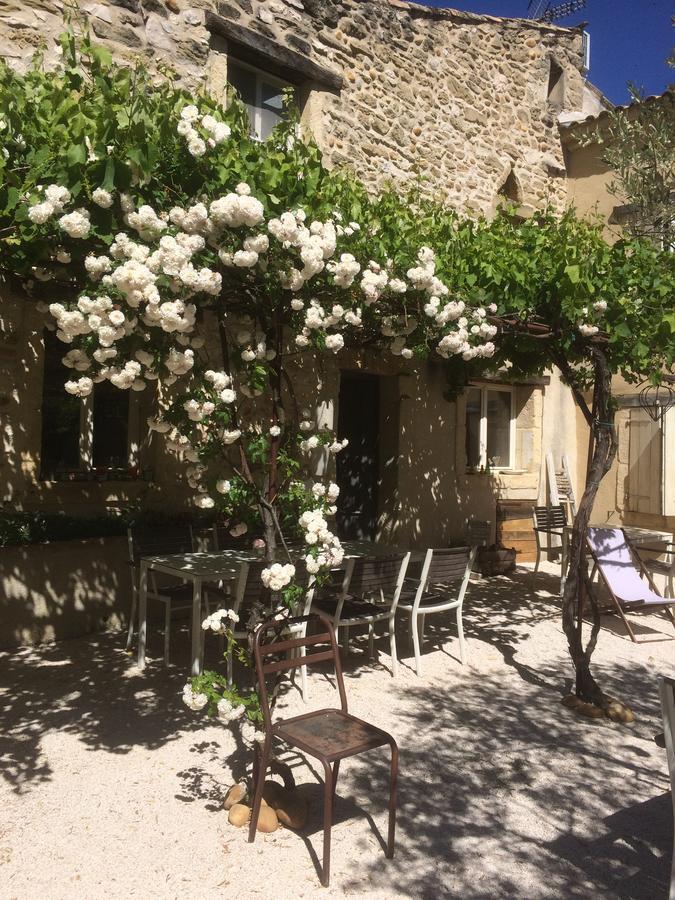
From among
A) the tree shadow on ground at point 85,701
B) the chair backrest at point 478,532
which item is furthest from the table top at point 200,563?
the chair backrest at point 478,532

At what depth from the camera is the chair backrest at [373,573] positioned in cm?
459

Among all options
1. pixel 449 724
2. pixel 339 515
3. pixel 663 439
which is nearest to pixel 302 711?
pixel 449 724

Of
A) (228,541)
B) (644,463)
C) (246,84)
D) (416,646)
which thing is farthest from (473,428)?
(416,646)

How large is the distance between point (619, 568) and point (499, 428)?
3903 millimetres

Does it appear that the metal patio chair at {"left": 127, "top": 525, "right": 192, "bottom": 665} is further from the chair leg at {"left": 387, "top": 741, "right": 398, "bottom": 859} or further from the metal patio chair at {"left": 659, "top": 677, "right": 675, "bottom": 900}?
the metal patio chair at {"left": 659, "top": 677, "right": 675, "bottom": 900}

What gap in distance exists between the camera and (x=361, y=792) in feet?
10.6

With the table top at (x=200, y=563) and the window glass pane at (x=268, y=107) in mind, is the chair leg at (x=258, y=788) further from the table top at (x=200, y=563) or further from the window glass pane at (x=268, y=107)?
the window glass pane at (x=268, y=107)

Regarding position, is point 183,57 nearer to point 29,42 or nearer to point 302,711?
point 29,42

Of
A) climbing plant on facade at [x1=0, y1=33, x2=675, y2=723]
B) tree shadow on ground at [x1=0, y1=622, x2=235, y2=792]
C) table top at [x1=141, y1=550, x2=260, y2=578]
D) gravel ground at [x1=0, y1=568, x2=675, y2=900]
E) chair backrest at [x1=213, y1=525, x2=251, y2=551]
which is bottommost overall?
gravel ground at [x1=0, y1=568, x2=675, y2=900]

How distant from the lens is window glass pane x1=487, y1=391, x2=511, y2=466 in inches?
387

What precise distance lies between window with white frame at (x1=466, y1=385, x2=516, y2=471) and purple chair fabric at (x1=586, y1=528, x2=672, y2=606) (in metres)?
3.08

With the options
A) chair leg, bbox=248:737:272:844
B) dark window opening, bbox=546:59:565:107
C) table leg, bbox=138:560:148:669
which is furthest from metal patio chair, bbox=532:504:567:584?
chair leg, bbox=248:737:272:844

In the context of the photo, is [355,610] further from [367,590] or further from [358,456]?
[358,456]

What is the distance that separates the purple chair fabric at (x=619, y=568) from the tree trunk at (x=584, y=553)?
148 centimetres
